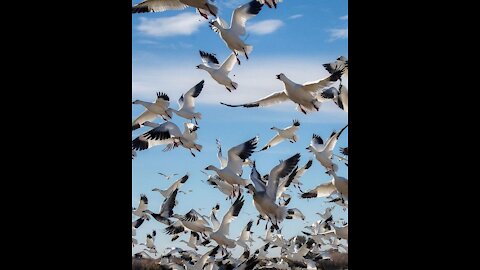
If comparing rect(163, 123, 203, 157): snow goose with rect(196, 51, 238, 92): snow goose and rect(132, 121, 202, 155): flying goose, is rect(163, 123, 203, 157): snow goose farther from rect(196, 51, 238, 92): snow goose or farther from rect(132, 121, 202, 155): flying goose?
rect(196, 51, 238, 92): snow goose

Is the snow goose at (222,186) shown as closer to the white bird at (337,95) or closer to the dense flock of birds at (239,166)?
the dense flock of birds at (239,166)

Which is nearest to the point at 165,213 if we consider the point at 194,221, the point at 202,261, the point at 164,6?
the point at 194,221

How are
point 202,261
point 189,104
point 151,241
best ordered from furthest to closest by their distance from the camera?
point 151,241 < point 202,261 < point 189,104

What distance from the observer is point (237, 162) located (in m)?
7.12

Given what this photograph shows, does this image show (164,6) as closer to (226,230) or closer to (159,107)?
(159,107)

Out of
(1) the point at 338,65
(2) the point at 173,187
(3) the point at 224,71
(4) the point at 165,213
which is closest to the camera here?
(1) the point at 338,65

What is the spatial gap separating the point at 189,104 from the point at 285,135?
1.28 metres

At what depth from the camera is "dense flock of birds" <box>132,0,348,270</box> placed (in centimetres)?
634

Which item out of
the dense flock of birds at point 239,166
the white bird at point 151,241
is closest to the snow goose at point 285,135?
the dense flock of birds at point 239,166

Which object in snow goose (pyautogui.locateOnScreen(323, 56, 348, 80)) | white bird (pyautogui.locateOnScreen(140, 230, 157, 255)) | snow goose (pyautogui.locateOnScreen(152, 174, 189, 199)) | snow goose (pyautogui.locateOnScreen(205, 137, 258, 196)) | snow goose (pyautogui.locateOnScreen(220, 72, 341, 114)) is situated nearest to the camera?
snow goose (pyautogui.locateOnScreen(220, 72, 341, 114))

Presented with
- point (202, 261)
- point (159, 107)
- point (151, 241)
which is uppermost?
point (159, 107)

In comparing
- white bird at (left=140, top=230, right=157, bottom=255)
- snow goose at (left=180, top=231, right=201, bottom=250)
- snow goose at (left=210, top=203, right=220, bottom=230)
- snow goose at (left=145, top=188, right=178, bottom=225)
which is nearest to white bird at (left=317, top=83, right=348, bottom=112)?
snow goose at (left=145, top=188, right=178, bottom=225)
